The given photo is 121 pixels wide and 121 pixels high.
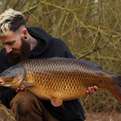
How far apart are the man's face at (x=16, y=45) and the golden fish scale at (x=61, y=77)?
0.39ft

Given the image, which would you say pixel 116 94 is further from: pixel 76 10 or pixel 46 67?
pixel 76 10

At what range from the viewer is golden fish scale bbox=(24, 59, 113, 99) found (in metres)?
5.60

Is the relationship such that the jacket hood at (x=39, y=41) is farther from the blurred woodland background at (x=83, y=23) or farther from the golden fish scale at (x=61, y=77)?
the blurred woodland background at (x=83, y=23)

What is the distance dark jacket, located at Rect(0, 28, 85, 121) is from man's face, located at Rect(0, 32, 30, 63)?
0.72 ft

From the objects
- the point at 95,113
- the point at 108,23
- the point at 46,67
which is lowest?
the point at 95,113

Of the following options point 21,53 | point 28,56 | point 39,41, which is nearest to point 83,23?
point 39,41

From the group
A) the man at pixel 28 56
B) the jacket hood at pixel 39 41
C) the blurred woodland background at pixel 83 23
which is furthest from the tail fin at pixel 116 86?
the blurred woodland background at pixel 83 23

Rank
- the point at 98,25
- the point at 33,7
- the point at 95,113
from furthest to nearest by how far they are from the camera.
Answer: the point at 95,113 < the point at 98,25 < the point at 33,7

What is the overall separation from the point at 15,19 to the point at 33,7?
10.8 feet

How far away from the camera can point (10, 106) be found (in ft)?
20.2

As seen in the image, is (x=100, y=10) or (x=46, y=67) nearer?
(x=46, y=67)

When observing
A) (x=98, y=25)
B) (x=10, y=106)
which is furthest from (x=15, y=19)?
(x=98, y=25)

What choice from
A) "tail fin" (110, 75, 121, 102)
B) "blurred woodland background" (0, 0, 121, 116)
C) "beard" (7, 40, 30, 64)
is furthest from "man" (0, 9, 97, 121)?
"blurred woodland background" (0, 0, 121, 116)

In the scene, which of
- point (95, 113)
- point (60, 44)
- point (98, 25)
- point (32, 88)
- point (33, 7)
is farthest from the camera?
point (95, 113)
